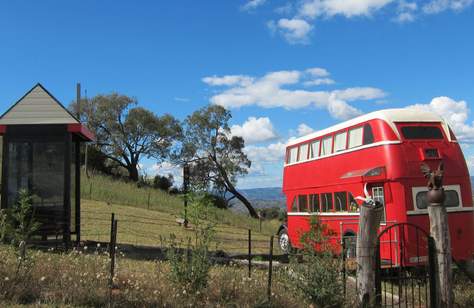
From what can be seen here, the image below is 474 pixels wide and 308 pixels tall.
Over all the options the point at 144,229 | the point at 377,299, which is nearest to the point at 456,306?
the point at 377,299

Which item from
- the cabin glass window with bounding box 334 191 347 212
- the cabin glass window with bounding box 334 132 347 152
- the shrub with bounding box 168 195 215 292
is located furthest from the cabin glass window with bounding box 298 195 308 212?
the shrub with bounding box 168 195 215 292

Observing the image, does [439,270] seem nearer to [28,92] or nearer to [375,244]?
[375,244]

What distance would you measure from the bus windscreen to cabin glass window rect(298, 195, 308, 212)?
571 cm

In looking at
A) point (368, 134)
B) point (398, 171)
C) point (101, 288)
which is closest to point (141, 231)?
point (368, 134)

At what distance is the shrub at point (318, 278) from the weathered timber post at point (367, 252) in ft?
1.14

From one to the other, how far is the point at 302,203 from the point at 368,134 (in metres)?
5.40

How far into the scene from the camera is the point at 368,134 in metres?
14.0

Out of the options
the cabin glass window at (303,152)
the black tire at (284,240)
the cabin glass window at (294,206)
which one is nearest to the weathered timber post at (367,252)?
the cabin glass window at (303,152)

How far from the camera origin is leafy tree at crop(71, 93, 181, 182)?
2328 inches

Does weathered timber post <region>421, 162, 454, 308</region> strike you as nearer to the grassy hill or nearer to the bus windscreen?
the bus windscreen

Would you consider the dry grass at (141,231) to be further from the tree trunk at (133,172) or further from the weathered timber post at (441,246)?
the tree trunk at (133,172)

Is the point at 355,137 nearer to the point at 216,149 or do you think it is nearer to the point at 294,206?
the point at 294,206

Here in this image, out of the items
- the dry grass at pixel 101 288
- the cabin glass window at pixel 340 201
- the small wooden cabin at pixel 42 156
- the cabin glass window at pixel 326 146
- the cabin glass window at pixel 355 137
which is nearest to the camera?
the dry grass at pixel 101 288

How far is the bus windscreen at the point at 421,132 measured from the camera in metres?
13.3
